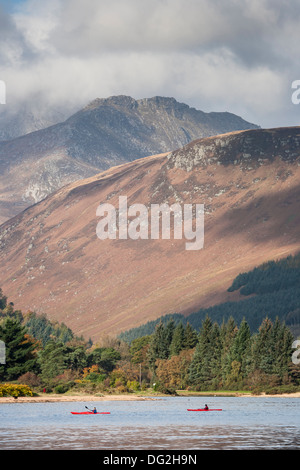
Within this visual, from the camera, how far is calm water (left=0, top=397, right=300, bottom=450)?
243 ft

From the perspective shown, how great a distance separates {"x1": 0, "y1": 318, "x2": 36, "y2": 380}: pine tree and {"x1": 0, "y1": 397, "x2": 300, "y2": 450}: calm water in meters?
30.1

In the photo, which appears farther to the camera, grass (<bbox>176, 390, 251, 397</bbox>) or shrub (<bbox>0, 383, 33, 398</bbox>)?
grass (<bbox>176, 390, 251, 397</bbox>)

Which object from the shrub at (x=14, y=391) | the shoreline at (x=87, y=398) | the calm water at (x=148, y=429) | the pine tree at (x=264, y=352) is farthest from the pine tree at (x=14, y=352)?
the pine tree at (x=264, y=352)

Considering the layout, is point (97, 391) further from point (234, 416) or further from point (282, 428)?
point (282, 428)

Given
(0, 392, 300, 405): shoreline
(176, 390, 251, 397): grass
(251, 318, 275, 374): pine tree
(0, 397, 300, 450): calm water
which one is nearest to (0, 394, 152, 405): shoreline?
(0, 392, 300, 405): shoreline

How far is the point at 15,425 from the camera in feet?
304

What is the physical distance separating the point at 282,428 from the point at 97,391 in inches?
3182

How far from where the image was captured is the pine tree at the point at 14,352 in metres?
157

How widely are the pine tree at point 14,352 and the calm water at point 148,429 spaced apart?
30.1 metres

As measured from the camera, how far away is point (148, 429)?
3533 inches

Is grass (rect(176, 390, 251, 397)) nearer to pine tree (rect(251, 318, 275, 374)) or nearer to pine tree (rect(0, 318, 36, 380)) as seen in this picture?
pine tree (rect(251, 318, 275, 374))

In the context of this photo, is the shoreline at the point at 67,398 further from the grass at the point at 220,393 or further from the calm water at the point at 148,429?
the grass at the point at 220,393

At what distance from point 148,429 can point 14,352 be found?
75191 mm
